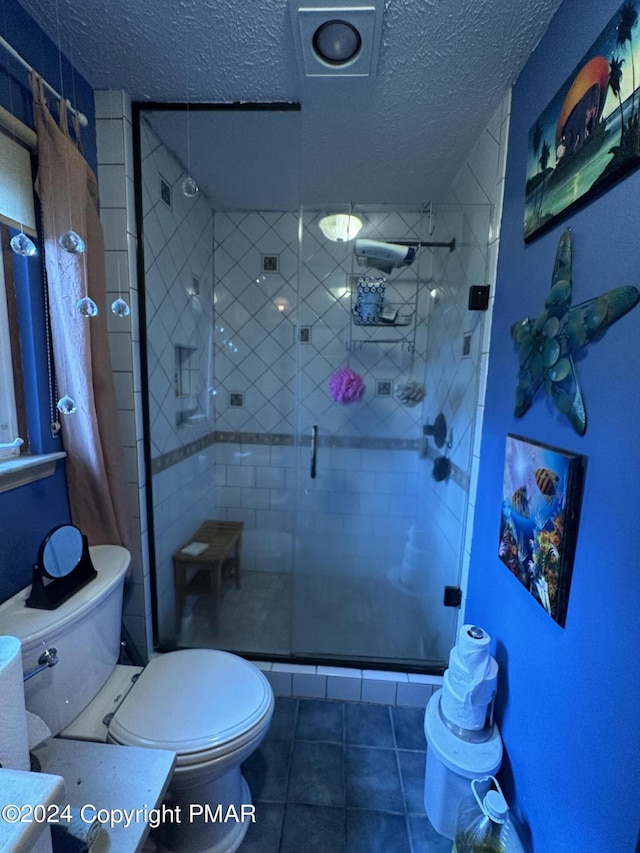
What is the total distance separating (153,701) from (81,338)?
1.12 metres

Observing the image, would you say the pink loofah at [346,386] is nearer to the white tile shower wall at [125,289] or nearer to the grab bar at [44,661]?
the white tile shower wall at [125,289]

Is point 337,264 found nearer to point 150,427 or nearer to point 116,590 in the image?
point 150,427

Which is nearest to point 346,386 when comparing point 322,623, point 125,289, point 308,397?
point 308,397

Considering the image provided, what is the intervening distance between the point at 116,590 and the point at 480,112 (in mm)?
2086

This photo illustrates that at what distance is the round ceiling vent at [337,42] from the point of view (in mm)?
942

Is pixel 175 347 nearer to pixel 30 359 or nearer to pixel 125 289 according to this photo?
pixel 125 289

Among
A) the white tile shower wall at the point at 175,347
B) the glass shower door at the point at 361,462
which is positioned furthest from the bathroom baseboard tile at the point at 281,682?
the white tile shower wall at the point at 175,347

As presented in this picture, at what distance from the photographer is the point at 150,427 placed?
1469 mm

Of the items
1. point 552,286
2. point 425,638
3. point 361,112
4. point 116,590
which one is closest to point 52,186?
point 361,112

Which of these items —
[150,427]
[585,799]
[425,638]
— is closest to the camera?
[585,799]

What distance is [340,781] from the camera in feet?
3.89

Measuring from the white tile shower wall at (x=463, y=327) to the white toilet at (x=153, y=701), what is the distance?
3.23ft

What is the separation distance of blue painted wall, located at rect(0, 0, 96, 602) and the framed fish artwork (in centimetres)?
144

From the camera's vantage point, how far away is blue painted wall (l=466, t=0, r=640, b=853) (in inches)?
24.5
